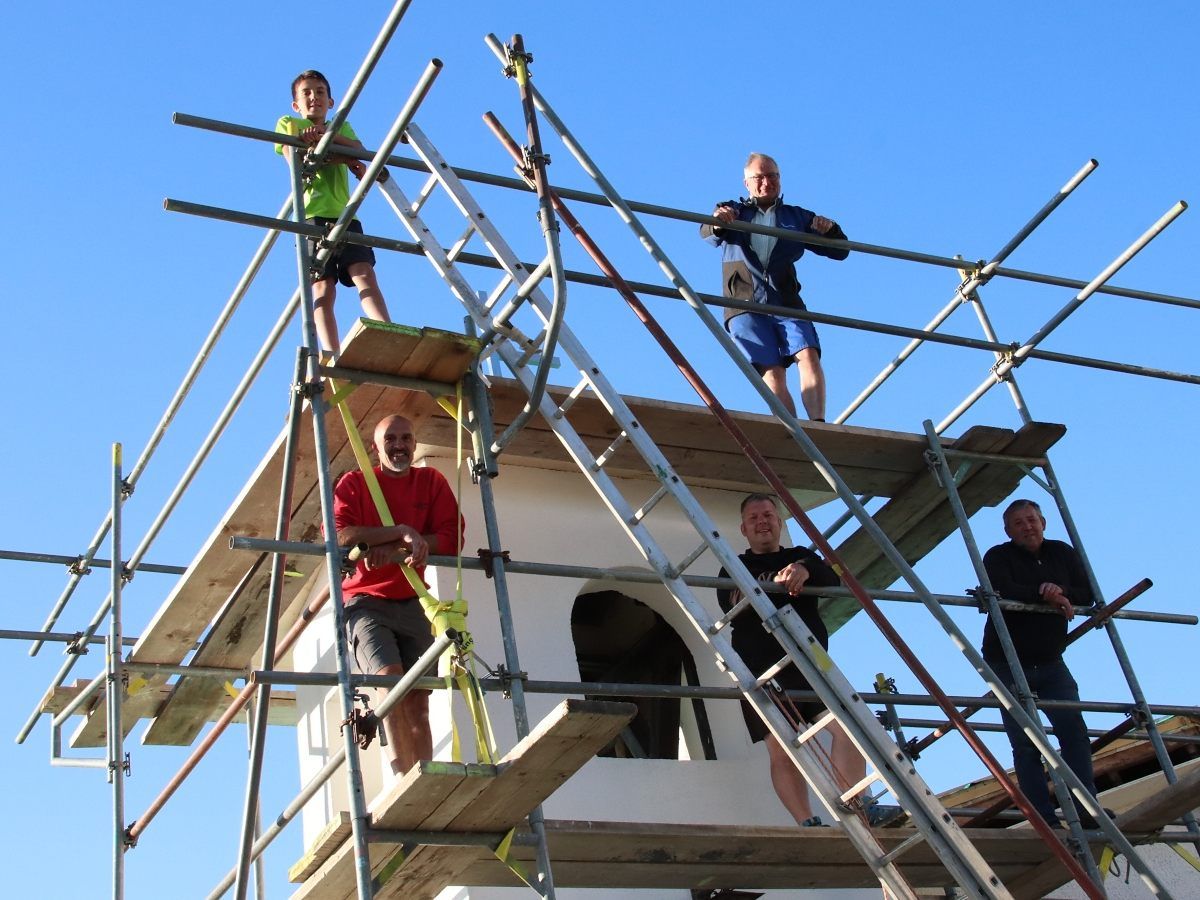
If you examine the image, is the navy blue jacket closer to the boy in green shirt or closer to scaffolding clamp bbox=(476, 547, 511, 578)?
the boy in green shirt

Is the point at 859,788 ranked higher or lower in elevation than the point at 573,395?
lower

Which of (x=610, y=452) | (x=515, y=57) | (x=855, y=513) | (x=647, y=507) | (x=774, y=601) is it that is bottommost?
(x=855, y=513)

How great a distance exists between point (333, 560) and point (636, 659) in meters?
4.42

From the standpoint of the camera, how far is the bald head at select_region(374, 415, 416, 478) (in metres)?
7.38

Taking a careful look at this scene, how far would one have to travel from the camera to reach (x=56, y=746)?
9.92 meters

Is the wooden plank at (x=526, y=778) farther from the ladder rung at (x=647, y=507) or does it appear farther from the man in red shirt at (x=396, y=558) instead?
the ladder rung at (x=647, y=507)

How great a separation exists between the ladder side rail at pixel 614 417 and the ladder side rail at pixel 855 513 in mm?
333

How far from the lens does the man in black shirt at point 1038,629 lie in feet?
28.1

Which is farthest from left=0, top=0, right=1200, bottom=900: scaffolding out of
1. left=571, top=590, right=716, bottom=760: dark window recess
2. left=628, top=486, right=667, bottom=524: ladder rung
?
left=571, top=590, right=716, bottom=760: dark window recess

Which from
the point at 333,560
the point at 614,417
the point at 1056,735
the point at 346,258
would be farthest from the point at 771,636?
the point at 346,258

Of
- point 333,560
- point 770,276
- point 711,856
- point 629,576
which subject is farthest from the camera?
point 770,276

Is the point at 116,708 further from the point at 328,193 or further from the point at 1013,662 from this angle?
the point at 1013,662

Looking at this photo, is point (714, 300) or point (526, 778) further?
point (714, 300)

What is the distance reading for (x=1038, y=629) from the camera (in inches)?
352
